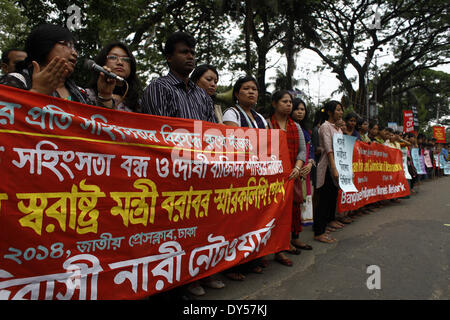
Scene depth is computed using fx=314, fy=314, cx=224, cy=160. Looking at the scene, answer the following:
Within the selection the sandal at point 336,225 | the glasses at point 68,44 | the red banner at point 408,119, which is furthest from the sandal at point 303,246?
the red banner at point 408,119

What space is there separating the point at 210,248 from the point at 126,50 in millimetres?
1672

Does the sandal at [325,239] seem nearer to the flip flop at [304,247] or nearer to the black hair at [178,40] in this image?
the flip flop at [304,247]

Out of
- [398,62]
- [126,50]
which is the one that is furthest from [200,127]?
[398,62]

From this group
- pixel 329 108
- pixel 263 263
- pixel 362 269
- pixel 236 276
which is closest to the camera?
pixel 236 276

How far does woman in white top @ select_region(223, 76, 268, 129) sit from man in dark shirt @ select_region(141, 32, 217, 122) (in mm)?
309

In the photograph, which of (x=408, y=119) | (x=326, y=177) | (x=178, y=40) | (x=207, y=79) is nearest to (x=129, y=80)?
(x=178, y=40)

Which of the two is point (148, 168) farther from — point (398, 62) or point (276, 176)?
point (398, 62)

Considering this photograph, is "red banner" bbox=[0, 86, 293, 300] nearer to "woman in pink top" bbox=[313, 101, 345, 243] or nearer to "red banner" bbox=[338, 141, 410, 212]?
"woman in pink top" bbox=[313, 101, 345, 243]

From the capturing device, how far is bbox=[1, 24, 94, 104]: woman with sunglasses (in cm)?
163

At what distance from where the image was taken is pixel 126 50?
8.16 ft

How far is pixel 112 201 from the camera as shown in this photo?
1.82m

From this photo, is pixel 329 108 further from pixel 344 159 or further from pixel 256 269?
pixel 256 269

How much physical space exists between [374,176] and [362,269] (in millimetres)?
3314

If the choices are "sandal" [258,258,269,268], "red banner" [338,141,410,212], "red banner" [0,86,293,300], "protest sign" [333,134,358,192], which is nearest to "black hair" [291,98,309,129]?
"protest sign" [333,134,358,192]
